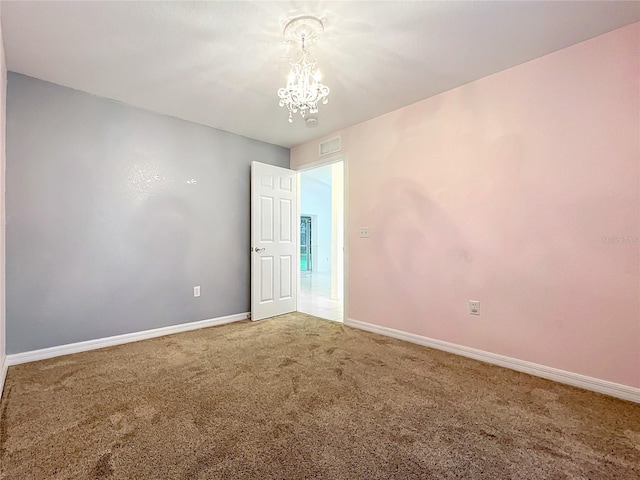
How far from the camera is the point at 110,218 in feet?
9.75

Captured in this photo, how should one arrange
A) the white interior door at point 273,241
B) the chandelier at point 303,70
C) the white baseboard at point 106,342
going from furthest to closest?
1. the white interior door at point 273,241
2. the white baseboard at point 106,342
3. the chandelier at point 303,70

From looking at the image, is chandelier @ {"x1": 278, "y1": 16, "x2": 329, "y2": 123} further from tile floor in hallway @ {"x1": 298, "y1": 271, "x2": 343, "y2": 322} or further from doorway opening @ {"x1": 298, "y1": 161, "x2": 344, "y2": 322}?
tile floor in hallway @ {"x1": 298, "y1": 271, "x2": 343, "y2": 322}

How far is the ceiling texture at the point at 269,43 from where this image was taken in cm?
181

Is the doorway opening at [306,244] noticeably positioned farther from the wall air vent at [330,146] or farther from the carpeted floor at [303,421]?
the carpeted floor at [303,421]

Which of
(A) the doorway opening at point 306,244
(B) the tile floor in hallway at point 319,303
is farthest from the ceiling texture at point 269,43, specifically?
(A) the doorway opening at point 306,244

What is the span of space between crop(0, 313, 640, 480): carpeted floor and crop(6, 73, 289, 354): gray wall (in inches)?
21.0

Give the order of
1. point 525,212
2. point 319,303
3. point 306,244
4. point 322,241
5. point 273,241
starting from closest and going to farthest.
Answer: point 525,212
point 273,241
point 319,303
point 322,241
point 306,244

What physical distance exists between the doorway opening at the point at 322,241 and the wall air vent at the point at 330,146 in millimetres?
219

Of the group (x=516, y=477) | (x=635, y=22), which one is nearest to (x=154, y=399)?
(x=516, y=477)

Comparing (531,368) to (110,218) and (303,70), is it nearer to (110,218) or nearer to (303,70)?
(303,70)

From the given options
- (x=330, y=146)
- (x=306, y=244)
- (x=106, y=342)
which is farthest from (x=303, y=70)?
(x=306, y=244)

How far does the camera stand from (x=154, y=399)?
1.95 meters

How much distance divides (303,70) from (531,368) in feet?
9.49

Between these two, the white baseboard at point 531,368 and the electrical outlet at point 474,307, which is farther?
the electrical outlet at point 474,307
